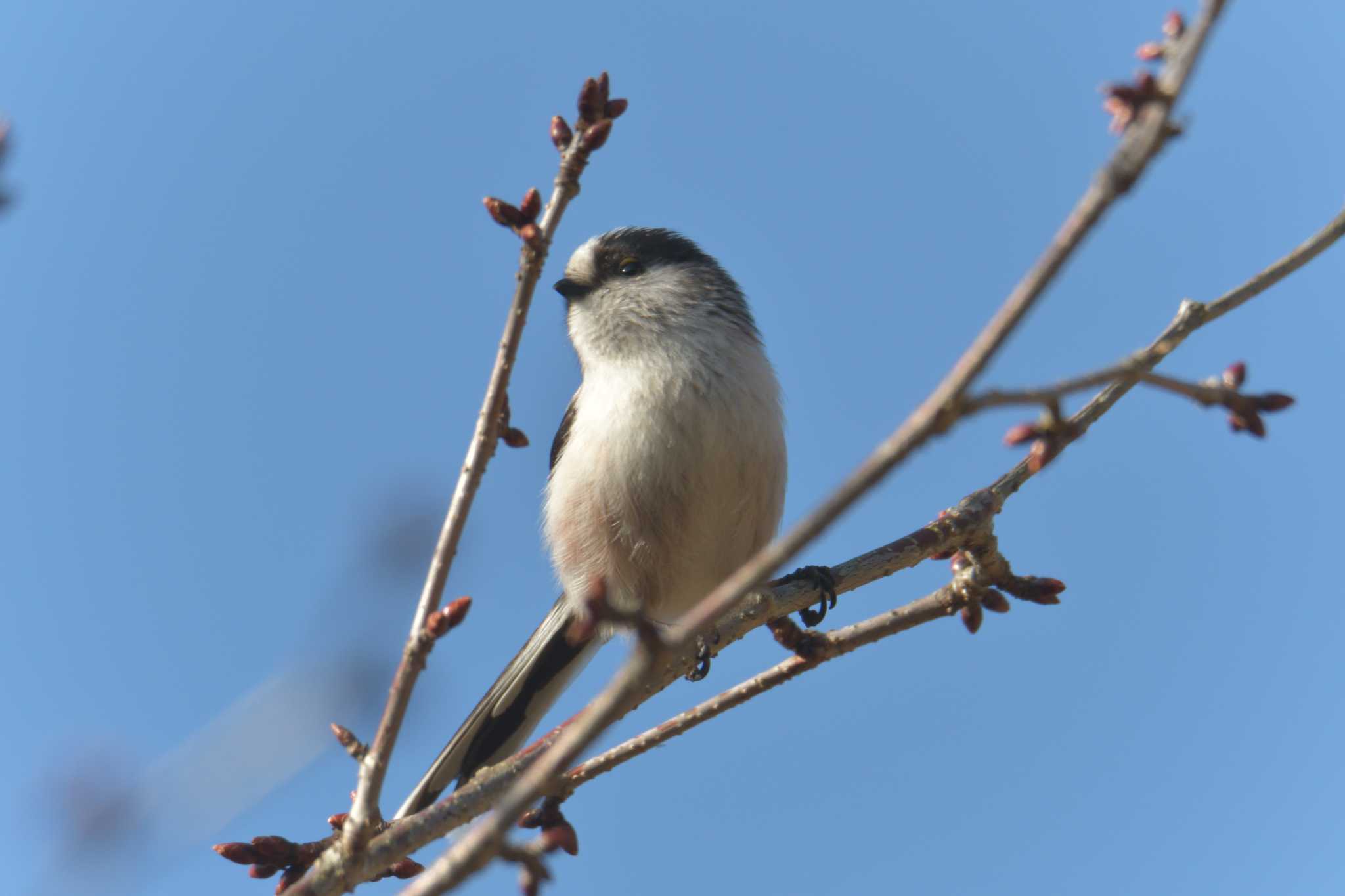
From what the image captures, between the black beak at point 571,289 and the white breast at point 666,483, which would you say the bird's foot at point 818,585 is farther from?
the black beak at point 571,289

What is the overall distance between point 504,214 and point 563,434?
114 inches

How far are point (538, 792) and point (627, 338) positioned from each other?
343 cm

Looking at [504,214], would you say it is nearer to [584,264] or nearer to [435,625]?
[435,625]

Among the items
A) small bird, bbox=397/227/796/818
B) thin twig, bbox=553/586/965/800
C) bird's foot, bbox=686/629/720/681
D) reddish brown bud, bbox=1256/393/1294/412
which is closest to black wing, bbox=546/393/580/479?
small bird, bbox=397/227/796/818

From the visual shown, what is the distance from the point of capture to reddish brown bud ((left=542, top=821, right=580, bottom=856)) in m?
2.66

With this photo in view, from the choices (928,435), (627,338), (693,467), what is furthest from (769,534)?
(928,435)

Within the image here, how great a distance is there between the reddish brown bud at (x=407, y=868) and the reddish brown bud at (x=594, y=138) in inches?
70.1

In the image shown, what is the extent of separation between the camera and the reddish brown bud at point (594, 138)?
2361 millimetres

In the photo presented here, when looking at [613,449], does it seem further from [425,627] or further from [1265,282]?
[1265,282]

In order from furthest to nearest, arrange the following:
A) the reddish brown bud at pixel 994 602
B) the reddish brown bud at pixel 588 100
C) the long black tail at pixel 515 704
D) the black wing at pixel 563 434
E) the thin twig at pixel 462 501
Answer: the black wing at pixel 563 434 → the long black tail at pixel 515 704 → the reddish brown bud at pixel 994 602 → the reddish brown bud at pixel 588 100 → the thin twig at pixel 462 501

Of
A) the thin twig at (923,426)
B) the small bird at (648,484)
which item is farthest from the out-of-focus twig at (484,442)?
the small bird at (648,484)

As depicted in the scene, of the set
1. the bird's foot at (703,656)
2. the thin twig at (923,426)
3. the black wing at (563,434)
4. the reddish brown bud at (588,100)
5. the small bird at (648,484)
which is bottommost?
the thin twig at (923,426)

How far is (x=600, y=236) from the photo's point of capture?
5.71 m

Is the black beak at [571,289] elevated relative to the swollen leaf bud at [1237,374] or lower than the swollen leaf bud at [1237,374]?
elevated
